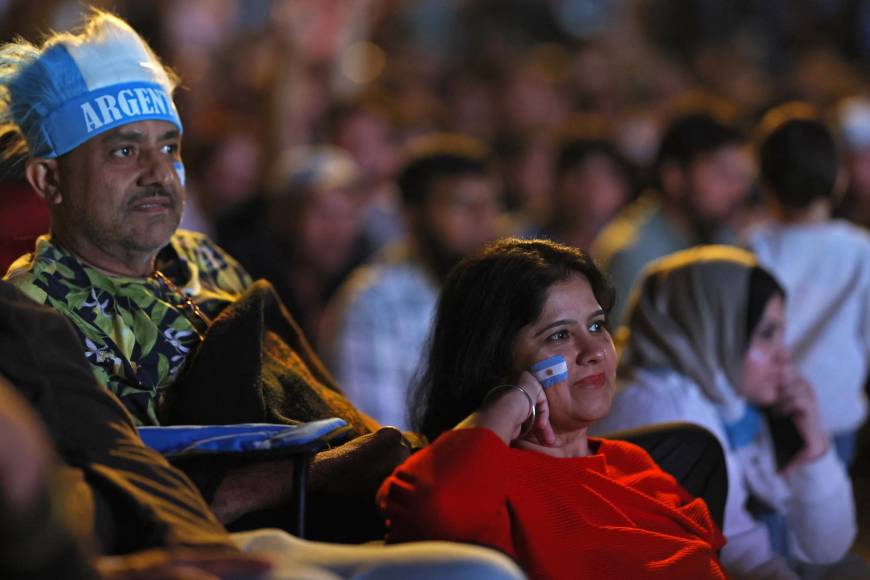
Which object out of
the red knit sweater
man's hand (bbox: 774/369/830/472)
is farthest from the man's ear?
man's hand (bbox: 774/369/830/472)

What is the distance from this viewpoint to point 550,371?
3318mm

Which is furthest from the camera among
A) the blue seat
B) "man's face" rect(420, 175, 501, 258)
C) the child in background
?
"man's face" rect(420, 175, 501, 258)

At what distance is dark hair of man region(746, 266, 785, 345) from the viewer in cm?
439

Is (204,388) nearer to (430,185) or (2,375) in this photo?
(2,375)

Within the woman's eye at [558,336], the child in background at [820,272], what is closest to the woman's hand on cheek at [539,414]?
the woman's eye at [558,336]

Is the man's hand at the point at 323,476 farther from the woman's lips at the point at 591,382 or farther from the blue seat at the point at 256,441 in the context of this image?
the woman's lips at the point at 591,382

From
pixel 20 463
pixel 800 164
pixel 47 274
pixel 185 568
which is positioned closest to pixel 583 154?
pixel 800 164

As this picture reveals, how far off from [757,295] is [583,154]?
293cm

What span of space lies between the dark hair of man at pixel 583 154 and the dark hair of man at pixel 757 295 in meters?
2.86

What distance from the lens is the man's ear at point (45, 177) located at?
3.70m

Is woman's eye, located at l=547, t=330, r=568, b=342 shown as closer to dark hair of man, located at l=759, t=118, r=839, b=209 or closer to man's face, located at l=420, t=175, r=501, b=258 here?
dark hair of man, located at l=759, t=118, r=839, b=209

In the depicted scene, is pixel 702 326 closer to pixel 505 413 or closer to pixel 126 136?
pixel 505 413

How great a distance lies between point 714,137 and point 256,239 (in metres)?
2.24

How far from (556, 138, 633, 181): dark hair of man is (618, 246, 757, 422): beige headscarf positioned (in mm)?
2748
